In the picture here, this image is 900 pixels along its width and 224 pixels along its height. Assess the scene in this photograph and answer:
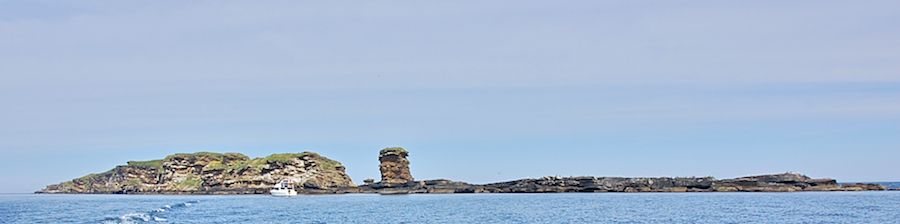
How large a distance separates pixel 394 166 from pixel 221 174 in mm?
39663

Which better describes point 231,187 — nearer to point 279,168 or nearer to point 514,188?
point 279,168

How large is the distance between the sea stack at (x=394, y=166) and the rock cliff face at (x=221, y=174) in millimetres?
10439

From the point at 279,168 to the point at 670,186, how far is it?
7936cm

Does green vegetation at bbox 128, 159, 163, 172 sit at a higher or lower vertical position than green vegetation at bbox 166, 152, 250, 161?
lower

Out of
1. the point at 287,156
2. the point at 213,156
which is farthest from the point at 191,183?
the point at 287,156

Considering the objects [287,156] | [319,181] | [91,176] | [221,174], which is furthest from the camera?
[91,176]

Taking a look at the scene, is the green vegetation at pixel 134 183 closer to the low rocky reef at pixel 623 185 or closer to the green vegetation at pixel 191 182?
the green vegetation at pixel 191 182

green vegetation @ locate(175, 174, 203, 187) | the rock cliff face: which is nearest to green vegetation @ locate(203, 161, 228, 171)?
the rock cliff face

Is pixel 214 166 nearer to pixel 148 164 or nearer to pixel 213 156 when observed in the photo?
pixel 213 156

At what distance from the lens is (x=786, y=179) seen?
115m

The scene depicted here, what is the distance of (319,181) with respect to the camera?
5625 inches

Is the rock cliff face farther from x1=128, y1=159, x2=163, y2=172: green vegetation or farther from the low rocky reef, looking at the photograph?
the low rocky reef

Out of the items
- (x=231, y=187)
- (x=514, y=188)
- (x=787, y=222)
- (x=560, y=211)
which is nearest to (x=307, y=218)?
(x=560, y=211)

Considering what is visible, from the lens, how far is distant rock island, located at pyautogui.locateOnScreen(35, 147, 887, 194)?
4697 inches
